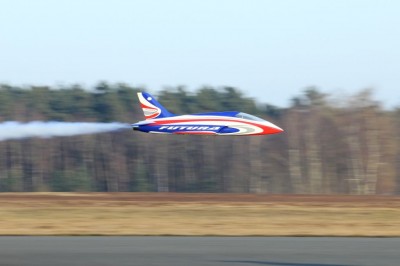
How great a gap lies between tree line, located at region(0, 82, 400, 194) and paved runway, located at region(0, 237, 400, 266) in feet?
181

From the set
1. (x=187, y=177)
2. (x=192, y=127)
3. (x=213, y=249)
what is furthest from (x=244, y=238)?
(x=187, y=177)

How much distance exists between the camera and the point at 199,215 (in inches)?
1212

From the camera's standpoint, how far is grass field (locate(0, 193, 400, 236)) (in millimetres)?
25078

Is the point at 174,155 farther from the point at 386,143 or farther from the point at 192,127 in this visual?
the point at 192,127

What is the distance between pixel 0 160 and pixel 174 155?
19473mm

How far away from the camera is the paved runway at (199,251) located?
1728cm

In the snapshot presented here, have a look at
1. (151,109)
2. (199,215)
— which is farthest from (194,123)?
(199,215)

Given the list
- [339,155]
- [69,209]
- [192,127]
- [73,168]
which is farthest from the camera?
[73,168]

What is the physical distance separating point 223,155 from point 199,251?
241ft

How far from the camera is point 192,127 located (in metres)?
44.3

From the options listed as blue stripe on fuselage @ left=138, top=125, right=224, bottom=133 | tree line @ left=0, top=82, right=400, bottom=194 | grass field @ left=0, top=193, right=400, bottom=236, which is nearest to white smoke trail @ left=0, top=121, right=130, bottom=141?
blue stripe on fuselage @ left=138, top=125, right=224, bottom=133

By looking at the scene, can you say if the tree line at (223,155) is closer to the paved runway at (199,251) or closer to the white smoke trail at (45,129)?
the white smoke trail at (45,129)

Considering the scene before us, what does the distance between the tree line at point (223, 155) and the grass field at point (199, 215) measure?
39026 mm

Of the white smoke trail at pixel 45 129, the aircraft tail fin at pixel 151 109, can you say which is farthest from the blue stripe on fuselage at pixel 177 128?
the white smoke trail at pixel 45 129
